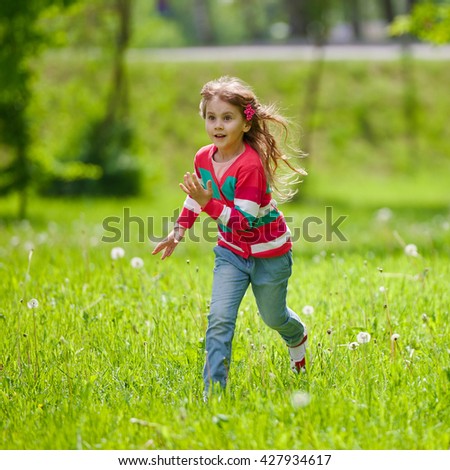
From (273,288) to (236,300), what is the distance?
24 cm

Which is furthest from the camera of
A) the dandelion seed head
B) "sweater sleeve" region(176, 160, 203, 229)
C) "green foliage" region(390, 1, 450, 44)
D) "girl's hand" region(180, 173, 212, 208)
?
"green foliage" region(390, 1, 450, 44)

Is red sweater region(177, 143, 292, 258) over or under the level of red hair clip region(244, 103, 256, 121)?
under

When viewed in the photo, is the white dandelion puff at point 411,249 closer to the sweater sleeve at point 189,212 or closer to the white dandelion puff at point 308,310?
the white dandelion puff at point 308,310

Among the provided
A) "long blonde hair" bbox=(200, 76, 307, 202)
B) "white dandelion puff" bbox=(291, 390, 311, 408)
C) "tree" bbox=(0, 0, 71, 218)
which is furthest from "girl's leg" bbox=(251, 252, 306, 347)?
"tree" bbox=(0, 0, 71, 218)

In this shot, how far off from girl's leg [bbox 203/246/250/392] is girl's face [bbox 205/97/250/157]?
588mm

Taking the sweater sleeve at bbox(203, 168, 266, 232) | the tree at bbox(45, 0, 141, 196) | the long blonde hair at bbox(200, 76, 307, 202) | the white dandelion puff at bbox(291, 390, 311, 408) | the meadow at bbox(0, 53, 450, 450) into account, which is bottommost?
the tree at bbox(45, 0, 141, 196)

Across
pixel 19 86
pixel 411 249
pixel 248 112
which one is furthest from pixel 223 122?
pixel 19 86

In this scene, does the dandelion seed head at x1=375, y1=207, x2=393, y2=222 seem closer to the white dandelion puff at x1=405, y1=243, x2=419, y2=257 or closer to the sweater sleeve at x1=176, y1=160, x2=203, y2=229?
the white dandelion puff at x1=405, y1=243, x2=419, y2=257

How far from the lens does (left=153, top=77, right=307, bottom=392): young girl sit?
14.0 feet

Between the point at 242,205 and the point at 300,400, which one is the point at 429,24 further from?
the point at 300,400

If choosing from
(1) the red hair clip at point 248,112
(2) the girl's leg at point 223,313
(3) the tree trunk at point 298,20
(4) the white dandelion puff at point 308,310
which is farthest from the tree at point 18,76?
(3) the tree trunk at point 298,20

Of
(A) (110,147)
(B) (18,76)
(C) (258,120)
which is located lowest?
(A) (110,147)

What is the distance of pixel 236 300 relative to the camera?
14.2 ft

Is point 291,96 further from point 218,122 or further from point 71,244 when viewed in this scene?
point 218,122
